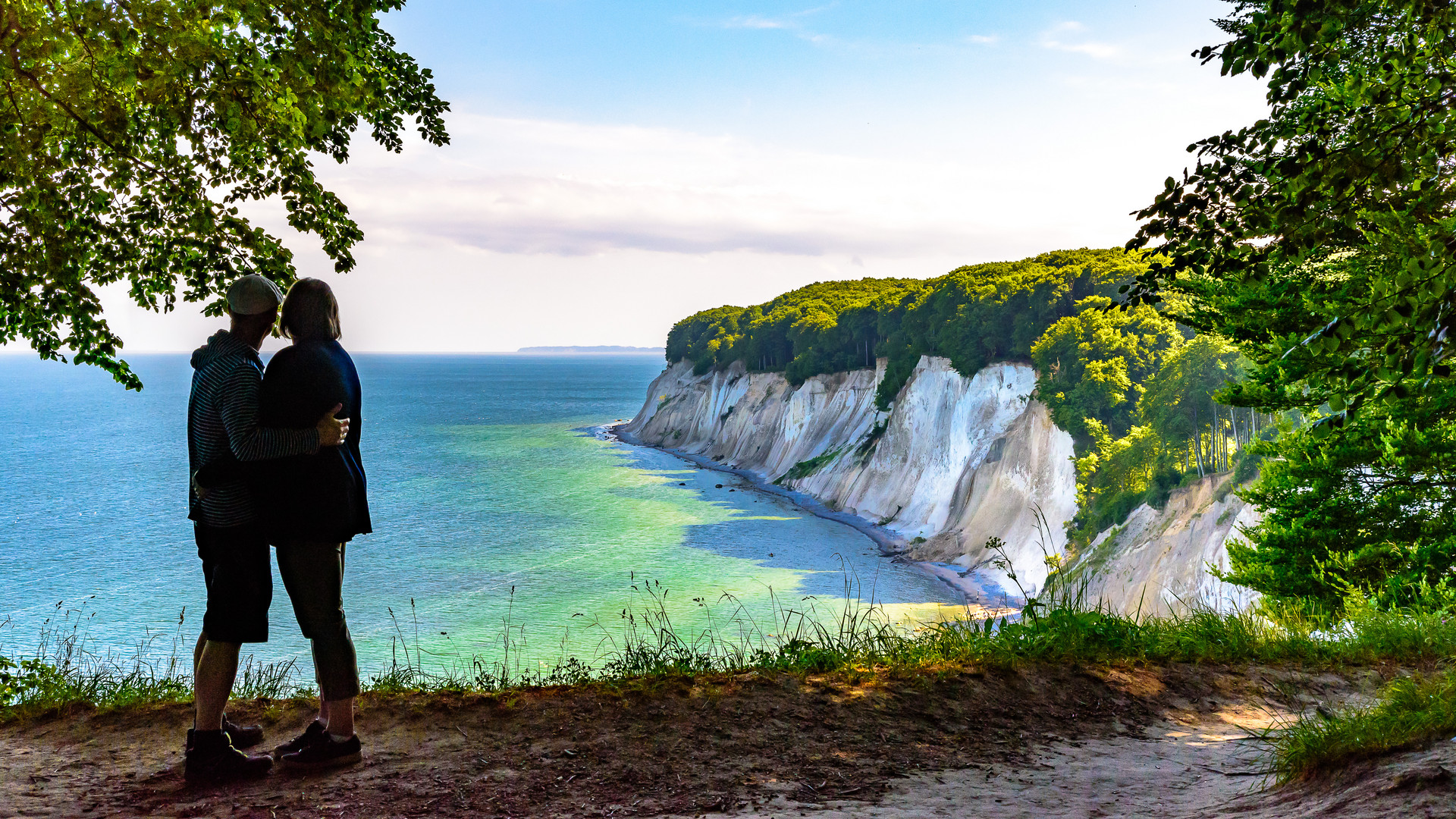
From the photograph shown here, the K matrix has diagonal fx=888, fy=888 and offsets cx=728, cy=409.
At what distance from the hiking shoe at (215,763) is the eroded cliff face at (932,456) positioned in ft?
94.9

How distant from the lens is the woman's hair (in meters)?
4.48

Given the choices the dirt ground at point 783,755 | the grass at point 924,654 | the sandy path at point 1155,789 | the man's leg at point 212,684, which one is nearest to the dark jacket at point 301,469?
the man's leg at point 212,684

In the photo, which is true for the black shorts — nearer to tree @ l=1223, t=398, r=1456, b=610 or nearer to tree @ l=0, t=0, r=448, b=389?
tree @ l=0, t=0, r=448, b=389

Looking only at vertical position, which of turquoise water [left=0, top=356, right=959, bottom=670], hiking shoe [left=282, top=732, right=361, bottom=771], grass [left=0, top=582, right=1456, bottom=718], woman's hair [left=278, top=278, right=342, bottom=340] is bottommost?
turquoise water [left=0, top=356, right=959, bottom=670]

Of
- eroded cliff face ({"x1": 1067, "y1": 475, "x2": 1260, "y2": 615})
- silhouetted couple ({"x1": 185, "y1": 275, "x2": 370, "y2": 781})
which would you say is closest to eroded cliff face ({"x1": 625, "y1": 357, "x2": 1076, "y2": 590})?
eroded cliff face ({"x1": 1067, "y1": 475, "x2": 1260, "y2": 615})

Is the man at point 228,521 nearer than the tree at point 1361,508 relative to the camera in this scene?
Yes

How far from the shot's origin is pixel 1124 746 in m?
5.00

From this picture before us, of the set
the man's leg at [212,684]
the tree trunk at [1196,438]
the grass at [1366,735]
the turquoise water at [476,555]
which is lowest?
the turquoise water at [476,555]

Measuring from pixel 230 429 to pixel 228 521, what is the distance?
0.46 meters

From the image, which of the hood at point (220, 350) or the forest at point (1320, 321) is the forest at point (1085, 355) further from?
the hood at point (220, 350)

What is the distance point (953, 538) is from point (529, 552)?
24.7 m

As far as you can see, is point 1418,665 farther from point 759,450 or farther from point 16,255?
point 759,450

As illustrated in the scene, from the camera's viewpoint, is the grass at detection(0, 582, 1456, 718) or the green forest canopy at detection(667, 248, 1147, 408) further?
the green forest canopy at detection(667, 248, 1147, 408)

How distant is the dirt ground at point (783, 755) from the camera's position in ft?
13.0
